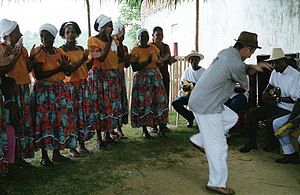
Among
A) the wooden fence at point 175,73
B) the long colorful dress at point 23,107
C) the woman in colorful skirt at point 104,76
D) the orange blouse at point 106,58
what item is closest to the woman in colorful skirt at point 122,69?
the woman in colorful skirt at point 104,76

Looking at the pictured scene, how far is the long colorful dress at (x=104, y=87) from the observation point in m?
5.36

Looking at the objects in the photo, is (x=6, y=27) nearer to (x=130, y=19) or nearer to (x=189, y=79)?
(x=189, y=79)

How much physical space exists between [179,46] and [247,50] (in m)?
8.41

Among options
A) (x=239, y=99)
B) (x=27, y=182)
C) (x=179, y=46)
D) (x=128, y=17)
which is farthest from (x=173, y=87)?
(x=128, y=17)

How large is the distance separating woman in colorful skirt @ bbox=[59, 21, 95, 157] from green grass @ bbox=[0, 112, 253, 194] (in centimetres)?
49

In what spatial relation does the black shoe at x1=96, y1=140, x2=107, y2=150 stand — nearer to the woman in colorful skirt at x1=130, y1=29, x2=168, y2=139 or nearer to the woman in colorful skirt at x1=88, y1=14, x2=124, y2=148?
the woman in colorful skirt at x1=88, y1=14, x2=124, y2=148

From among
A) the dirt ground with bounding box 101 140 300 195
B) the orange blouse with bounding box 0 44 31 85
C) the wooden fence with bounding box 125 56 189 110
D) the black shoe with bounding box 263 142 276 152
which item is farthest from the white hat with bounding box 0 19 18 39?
the wooden fence with bounding box 125 56 189 110

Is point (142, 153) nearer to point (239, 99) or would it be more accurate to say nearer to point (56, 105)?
point (56, 105)

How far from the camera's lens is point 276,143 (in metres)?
5.60

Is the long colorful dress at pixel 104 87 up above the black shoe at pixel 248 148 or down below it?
above

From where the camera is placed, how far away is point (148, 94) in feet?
19.9

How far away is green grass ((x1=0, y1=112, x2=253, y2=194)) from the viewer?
3996 millimetres

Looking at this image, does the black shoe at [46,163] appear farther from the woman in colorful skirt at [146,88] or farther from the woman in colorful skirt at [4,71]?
the woman in colorful skirt at [146,88]

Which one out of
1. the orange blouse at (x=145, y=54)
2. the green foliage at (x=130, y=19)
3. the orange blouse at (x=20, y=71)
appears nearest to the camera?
the orange blouse at (x=20, y=71)
